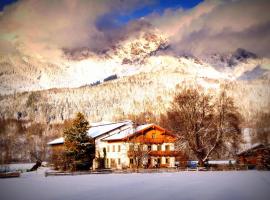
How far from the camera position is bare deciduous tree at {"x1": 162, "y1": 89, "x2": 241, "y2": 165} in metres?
55.6

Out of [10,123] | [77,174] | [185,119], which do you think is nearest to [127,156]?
[185,119]

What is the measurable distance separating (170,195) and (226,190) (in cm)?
469

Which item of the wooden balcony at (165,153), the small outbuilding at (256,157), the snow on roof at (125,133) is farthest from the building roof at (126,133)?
the small outbuilding at (256,157)

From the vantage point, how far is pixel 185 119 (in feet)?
189

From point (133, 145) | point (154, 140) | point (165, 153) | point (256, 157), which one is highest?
point (154, 140)

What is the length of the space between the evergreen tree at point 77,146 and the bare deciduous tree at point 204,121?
1439 centimetres

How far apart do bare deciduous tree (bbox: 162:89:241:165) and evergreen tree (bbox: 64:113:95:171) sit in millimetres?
14393

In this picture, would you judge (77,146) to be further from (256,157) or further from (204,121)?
(256,157)

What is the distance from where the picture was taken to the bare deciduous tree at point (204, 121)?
55562 millimetres

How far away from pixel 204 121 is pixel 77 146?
63.1 feet

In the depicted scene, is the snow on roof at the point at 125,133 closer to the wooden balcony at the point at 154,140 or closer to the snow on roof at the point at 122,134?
the snow on roof at the point at 122,134

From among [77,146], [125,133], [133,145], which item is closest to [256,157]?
[133,145]

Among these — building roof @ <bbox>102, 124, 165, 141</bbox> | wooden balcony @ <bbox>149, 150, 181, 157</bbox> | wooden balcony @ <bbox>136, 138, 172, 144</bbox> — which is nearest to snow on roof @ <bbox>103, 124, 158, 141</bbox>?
building roof @ <bbox>102, 124, 165, 141</bbox>

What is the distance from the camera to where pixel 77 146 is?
53.2 metres
